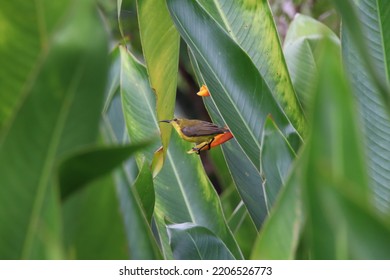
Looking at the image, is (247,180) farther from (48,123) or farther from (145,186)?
(48,123)

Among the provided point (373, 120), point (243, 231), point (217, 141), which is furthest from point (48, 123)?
point (243, 231)

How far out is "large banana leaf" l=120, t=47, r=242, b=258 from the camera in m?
1.16

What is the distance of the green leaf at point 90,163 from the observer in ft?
1.52

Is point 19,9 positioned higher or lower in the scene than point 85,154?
higher

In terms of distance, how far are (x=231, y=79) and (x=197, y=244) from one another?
27 cm

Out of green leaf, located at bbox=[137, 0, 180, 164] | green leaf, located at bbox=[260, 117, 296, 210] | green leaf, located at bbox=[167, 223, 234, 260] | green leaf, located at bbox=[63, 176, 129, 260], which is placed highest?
green leaf, located at bbox=[137, 0, 180, 164]

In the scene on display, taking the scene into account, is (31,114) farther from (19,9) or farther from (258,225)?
(258,225)

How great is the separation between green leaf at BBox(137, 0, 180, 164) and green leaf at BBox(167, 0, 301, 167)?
5 centimetres

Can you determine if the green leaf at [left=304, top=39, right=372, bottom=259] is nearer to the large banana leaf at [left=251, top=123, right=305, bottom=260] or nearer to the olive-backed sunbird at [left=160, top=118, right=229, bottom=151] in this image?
the large banana leaf at [left=251, top=123, right=305, bottom=260]

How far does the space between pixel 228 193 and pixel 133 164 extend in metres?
0.36

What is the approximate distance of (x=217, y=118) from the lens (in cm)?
123

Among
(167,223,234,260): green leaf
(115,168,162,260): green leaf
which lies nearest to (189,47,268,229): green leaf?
(167,223,234,260): green leaf
